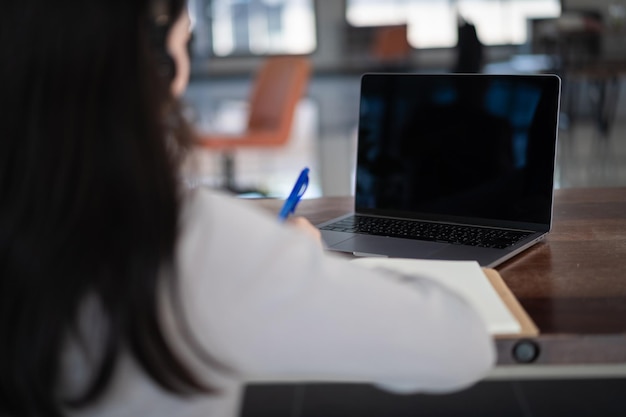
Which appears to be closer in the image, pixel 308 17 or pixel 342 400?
pixel 342 400

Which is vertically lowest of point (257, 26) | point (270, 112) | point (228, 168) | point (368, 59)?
point (228, 168)

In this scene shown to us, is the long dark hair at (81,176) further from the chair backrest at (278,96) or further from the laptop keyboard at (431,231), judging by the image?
the chair backrest at (278,96)

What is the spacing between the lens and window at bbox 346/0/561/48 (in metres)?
9.80

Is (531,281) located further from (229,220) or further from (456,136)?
(229,220)

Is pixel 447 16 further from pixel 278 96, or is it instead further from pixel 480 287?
pixel 480 287

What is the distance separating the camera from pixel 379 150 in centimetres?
145

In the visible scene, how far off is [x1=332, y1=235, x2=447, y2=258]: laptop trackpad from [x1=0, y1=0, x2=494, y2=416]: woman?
510mm

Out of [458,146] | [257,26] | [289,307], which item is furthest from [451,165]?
[257,26]

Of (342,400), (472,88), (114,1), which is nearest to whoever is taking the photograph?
(114,1)

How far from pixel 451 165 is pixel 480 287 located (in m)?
0.43

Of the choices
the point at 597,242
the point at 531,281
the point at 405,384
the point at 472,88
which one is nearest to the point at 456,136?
the point at 472,88

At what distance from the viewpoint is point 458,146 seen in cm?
139

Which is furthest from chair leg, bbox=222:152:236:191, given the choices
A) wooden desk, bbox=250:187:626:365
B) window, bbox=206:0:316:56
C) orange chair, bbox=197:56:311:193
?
window, bbox=206:0:316:56

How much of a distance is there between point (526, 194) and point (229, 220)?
31.6 inches
